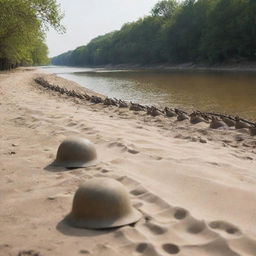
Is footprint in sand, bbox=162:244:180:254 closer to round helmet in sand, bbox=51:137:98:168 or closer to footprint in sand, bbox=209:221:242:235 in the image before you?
footprint in sand, bbox=209:221:242:235

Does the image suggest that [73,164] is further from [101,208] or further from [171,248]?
[171,248]

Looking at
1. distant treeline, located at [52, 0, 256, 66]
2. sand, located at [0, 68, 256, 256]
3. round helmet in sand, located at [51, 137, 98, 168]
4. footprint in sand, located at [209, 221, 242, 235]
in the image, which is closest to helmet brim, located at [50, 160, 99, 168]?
round helmet in sand, located at [51, 137, 98, 168]

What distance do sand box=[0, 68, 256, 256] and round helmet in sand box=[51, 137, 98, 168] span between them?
15 centimetres

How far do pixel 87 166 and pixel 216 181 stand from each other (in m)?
1.78

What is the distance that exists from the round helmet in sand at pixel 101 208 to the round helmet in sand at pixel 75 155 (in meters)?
1.71

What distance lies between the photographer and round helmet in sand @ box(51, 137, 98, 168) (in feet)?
17.5

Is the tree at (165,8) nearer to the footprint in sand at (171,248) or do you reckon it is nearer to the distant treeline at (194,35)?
the distant treeline at (194,35)

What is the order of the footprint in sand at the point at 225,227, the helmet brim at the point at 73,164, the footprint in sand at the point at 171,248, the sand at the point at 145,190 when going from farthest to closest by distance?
the helmet brim at the point at 73,164
the footprint in sand at the point at 225,227
the sand at the point at 145,190
the footprint in sand at the point at 171,248

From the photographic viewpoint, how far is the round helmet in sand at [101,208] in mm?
3500

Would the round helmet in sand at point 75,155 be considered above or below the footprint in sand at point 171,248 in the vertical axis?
above

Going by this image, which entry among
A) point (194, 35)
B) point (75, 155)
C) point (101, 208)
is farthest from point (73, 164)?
point (194, 35)

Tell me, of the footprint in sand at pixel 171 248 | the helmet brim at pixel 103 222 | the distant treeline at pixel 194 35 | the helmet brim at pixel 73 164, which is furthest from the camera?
the distant treeline at pixel 194 35

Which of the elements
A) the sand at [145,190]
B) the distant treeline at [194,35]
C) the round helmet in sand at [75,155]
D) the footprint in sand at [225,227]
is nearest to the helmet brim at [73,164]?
the round helmet in sand at [75,155]

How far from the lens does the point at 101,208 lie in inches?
139
